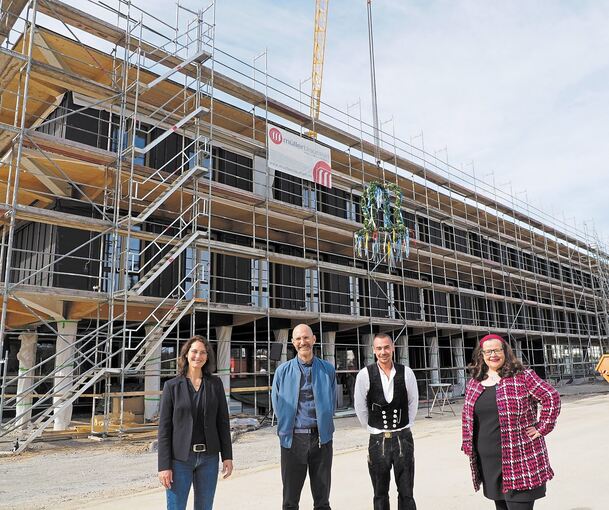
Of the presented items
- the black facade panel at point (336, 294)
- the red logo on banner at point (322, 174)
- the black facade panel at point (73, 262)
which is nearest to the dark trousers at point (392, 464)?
the black facade panel at point (73, 262)

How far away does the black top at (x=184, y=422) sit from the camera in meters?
3.81

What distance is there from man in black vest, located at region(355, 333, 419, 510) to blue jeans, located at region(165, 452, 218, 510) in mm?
1327

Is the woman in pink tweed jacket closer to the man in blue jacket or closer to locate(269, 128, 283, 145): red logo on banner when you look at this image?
the man in blue jacket

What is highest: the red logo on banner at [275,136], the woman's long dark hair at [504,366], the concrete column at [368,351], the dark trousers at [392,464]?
the red logo on banner at [275,136]

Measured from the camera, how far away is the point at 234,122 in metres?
17.0

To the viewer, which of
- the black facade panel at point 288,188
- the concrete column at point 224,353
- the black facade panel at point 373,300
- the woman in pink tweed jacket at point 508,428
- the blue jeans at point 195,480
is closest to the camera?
the woman in pink tweed jacket at point 508,428

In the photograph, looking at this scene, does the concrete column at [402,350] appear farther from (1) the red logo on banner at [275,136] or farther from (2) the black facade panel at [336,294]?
(1) the red logo on banner at [275,136]

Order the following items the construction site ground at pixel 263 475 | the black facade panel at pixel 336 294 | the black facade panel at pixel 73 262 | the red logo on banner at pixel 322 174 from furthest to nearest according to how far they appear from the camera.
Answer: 1. the black facade panel at pixel 336 294
2. the red logo on banner at pixel 322 174
3. the black facade panel at pixel 73 262
4. the construction site ground at pixel 263 475

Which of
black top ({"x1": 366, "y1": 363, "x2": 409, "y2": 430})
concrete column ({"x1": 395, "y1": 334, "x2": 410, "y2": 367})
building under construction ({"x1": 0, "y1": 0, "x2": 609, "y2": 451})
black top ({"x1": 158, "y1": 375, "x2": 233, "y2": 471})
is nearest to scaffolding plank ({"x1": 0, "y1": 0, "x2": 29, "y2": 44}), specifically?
building under construction ({"x1": 0, "y1": 0, "x2": 609, "y2": 451})

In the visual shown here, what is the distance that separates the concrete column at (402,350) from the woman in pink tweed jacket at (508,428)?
1723 centimetres

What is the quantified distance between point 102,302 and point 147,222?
3384 mm

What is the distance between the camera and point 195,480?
3.92 metres

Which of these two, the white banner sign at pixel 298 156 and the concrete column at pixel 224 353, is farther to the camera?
the white banner sign at pixel 298 156

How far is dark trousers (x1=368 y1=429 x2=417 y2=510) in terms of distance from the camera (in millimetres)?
4309
